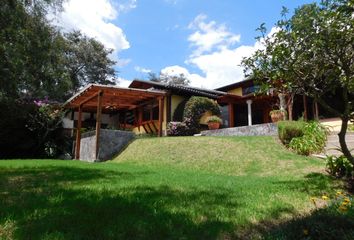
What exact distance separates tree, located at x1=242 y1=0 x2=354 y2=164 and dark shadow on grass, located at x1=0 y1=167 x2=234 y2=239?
10.2 feet

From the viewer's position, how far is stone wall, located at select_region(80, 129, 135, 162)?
17.2 metres

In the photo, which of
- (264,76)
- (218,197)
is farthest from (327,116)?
(218,197)

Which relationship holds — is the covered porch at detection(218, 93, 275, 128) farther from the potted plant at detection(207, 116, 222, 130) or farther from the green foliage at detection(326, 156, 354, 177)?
the green foliage at detection(326, 156, 354, 177)

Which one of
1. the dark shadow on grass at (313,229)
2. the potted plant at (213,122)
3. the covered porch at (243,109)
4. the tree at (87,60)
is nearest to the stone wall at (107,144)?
the potted plant at (213,122)

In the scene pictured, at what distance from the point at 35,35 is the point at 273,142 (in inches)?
371

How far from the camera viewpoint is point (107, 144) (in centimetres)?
1741

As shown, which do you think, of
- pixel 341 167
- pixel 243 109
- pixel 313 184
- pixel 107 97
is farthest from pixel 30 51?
pixel 243 109

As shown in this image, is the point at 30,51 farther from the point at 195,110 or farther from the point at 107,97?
the point at 195,110

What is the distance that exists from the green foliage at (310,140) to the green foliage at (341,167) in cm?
320

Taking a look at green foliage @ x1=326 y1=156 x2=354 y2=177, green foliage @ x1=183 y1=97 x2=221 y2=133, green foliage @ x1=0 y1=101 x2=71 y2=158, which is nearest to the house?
green foliage @ x1=183 y1=97 x2=221 y2=133

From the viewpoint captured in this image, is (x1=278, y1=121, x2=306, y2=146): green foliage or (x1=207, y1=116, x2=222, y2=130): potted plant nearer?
(x1=278, y1=121, x2=306, y2=146): green foliage

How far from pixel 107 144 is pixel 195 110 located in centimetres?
747

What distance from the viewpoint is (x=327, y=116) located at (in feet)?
69.3

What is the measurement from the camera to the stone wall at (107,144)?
56.3 ft
